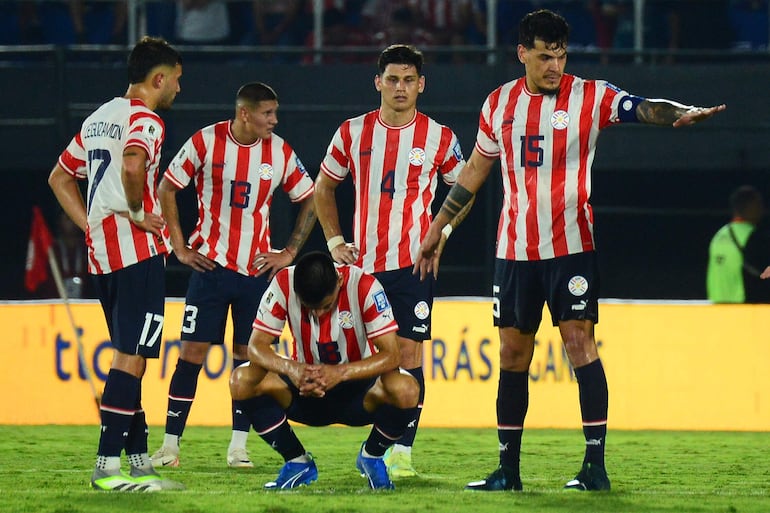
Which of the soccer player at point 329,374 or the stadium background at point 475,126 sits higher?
the stadium background at point 475,126

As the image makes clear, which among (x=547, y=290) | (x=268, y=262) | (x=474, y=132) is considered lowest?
(x=547, y=290)

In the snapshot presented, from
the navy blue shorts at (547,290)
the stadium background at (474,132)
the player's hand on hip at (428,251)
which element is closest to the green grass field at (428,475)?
the navy blue shorts at (547,290)

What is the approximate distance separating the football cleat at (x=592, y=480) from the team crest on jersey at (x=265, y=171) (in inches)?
110

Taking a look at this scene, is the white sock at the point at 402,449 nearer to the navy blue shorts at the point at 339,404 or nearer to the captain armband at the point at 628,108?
the navy blue shorts at the point at 339,404

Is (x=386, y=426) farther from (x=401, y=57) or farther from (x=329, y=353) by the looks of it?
(x=401, y=57)

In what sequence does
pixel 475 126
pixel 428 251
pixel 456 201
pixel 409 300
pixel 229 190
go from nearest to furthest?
pixel 456 201 < pixel 428 251 < pixel 409 300 < pixel 229 190 < pixel 475 126

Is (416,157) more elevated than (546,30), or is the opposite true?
(546,30)

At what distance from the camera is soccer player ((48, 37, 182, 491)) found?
6.50 metres

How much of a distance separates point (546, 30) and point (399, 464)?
2359mm

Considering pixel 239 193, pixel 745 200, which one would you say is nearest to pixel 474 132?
pixel 745 200

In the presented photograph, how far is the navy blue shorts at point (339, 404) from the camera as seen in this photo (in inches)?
263

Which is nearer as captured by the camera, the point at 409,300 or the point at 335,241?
the point at 409,300

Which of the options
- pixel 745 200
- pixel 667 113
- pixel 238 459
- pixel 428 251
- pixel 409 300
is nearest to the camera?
pixel 667 113

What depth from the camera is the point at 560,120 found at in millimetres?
6480
